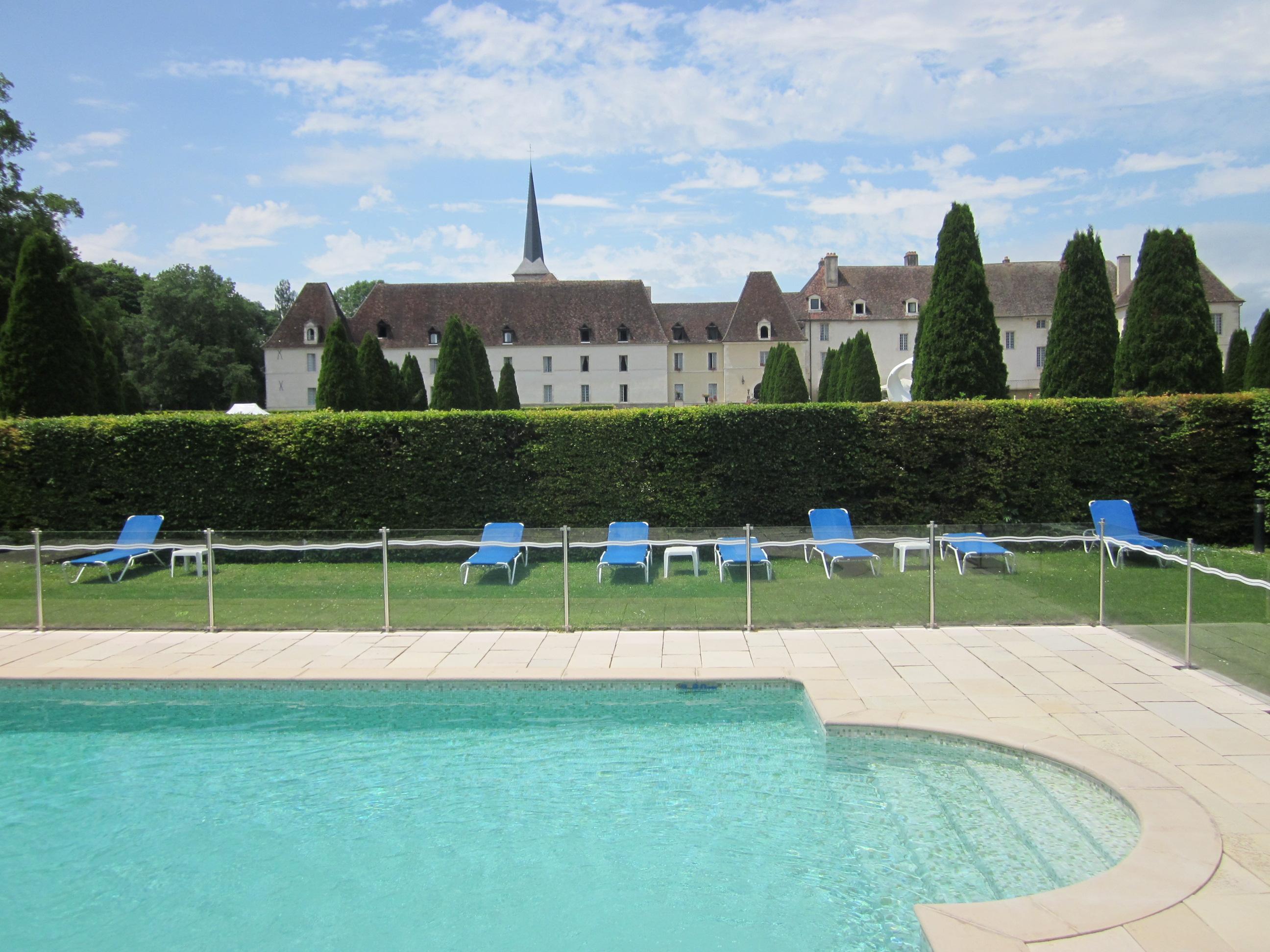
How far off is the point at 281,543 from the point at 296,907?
5774mm

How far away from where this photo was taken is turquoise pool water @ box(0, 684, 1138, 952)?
4.77 metres

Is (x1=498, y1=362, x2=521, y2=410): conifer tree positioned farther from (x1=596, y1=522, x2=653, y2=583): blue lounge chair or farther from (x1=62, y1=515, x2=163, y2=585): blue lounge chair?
(x1=596, y1=522, x2=653, y2=583): blue lounge chair

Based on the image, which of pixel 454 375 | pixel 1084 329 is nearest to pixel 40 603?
pixel 454 375

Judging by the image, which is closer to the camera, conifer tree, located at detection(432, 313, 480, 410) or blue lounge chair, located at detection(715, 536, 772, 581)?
blue lounge chair, located at detection(715, 536, 772, 581)

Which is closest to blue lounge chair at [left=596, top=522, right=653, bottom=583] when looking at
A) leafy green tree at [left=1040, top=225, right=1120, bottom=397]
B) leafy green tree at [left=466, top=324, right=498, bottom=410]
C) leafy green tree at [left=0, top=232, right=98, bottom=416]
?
leafy green tree at [left=1040, top=225, right=1120, bottom=397]

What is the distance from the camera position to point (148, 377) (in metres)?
56.7

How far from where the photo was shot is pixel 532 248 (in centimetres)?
8419

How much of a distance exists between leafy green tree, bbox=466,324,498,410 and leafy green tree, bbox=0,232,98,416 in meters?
10.2

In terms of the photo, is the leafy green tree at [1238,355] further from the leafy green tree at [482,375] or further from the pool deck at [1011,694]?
the pool deck at [1011,694]

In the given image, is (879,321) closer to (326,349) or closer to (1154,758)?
(326,349)

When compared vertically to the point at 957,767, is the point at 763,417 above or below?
above

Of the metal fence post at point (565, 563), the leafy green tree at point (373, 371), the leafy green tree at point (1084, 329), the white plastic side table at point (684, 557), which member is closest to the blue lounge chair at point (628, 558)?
the white plastic side table at point (684, 557)

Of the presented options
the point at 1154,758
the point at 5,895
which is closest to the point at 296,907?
the point at 5,895

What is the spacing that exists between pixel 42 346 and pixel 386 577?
10912 mm
